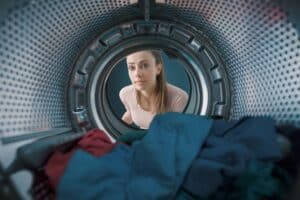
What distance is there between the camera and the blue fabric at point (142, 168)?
0.59 metres

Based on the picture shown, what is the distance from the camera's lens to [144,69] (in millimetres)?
1448

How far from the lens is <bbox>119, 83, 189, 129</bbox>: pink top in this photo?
51.2 inches

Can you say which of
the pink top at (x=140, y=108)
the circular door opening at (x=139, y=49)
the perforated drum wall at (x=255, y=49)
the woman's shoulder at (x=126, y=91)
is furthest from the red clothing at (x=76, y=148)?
the woman's shoulder at (x=126, y=91)

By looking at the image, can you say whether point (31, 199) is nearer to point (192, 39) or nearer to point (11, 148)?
point (11, 148)

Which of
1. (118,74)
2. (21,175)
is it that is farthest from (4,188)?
(118,74)

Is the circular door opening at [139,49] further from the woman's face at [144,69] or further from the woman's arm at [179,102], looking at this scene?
the woman's face at [144,69]

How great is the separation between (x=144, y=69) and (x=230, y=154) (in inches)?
34.3

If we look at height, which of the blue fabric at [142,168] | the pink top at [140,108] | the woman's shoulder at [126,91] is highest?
the woman's shoulder at [126,91]

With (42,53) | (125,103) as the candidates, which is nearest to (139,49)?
(42,53)

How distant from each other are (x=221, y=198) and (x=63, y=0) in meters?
0.44

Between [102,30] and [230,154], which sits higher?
[102,30]

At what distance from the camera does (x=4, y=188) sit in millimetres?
508

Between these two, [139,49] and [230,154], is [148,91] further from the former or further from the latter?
[230,154]

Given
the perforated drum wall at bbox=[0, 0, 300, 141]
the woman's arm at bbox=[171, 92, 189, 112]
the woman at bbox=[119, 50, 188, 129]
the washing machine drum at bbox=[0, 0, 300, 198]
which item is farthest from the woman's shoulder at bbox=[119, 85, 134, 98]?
the perforated drum wall at bbox=[0, 0, 300, 141]
